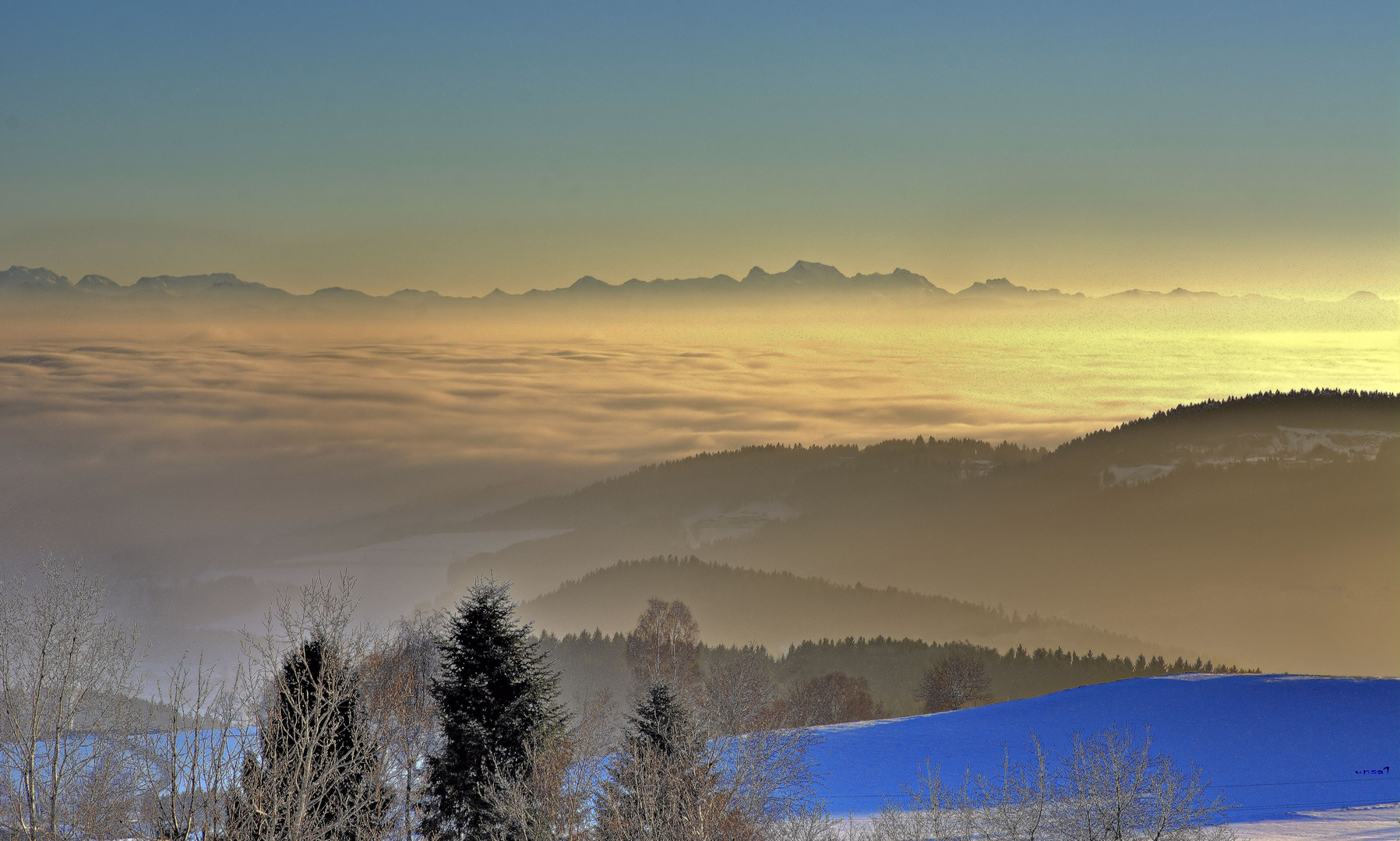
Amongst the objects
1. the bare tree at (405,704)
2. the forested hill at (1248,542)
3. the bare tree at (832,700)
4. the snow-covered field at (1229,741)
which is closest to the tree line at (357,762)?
the bare tree at (405,704)

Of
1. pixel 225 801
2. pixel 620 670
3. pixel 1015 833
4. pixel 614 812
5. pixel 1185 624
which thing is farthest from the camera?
pixel 1185 624

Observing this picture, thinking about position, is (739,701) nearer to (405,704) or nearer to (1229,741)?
(405,704)

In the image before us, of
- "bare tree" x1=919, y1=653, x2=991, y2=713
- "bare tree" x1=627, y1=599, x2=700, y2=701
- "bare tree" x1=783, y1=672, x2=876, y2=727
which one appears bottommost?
"bare tree" x1=783, y1=672, x2=876, y2=727

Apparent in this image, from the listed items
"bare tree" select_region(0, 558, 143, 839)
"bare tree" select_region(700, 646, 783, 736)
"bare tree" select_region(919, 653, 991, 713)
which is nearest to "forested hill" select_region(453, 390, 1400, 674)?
"bare tree" select_region(919, 653, 991, 713)

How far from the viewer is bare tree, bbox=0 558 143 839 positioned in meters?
25.2

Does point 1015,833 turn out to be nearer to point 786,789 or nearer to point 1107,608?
point 786,789

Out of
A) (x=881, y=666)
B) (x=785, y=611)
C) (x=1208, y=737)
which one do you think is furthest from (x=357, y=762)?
(x=785, y=611)

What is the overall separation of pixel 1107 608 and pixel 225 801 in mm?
179680

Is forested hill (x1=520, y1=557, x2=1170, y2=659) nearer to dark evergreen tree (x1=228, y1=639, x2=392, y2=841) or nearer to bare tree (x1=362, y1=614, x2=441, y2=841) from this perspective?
bare tree (x1=362, y1=614, x2=441, y2=841)

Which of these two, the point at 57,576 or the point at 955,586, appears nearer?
the point at 57,576

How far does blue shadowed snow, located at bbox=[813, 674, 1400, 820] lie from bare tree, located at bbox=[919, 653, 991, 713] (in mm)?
28000

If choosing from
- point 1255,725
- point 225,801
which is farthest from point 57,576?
point 1255,725

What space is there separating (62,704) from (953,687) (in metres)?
82.7

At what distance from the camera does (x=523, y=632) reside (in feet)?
103
